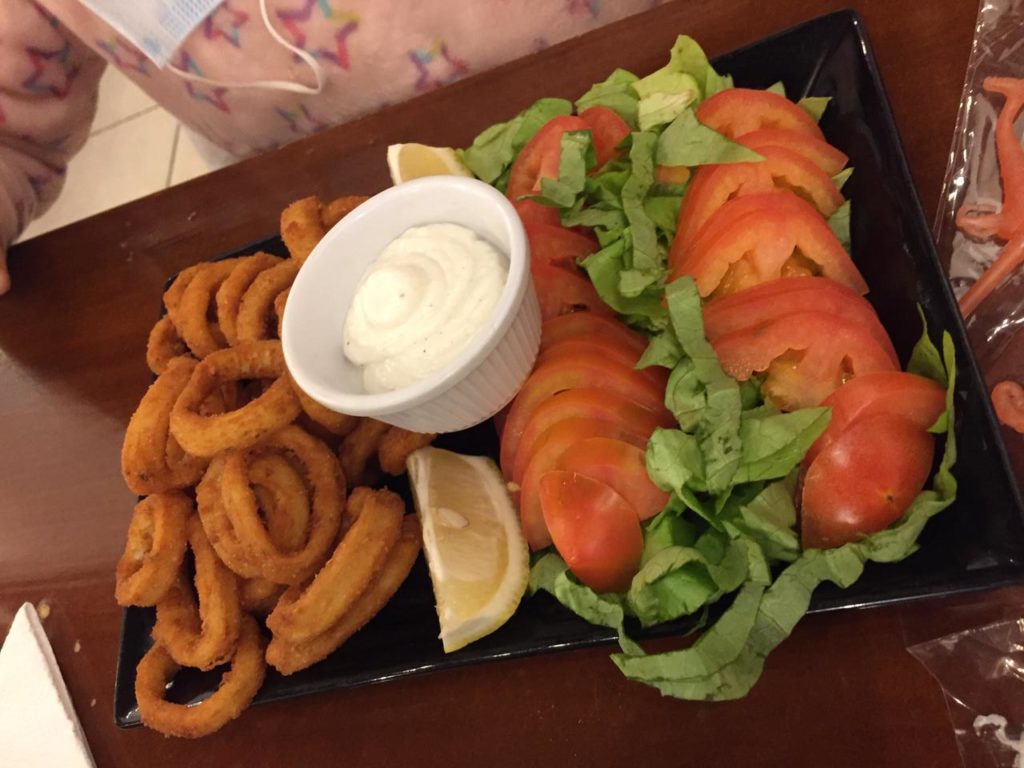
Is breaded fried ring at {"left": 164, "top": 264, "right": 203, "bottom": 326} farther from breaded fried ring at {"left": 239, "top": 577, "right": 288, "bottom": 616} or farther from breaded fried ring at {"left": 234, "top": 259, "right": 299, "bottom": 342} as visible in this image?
breaded fried ring at {"left": 239, "top": 577, "right": 288, "bottom": 616}

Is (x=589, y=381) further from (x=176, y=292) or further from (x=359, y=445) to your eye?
(x=176, y=292)

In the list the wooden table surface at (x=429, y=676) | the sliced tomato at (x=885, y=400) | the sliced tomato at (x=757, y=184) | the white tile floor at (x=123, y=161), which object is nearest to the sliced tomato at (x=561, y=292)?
the sliced tomato at (x=757, y=184)

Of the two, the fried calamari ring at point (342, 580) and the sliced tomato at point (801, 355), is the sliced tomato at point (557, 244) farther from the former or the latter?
the fried calamari ring at point (342, 580)

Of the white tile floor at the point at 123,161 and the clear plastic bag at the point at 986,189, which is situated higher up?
the clear plastic bag at the point at 986,189

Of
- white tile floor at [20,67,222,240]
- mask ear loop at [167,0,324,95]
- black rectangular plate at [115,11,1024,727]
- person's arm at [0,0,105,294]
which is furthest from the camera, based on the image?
white tile floor at [20,67,222,240]

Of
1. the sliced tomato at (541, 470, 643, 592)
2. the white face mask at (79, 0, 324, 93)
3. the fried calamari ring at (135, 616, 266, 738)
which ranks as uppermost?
the white face mask at (79, 0, 324, 93)

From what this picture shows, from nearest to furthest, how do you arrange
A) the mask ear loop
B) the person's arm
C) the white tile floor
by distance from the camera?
the mask ear loop
the person's arm
the white tile floor

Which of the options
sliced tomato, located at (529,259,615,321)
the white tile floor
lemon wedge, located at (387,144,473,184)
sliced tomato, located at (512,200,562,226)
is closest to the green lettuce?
lemon wedge, located at (387,144,473,184)

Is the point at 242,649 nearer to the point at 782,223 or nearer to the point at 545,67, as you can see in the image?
the point at 782,223
